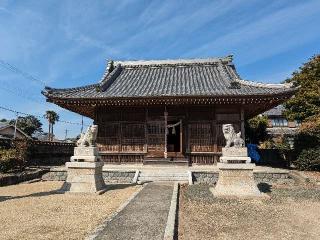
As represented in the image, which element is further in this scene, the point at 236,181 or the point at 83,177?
the point at 83,177

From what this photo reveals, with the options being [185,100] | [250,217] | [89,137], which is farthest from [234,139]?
[89,137]

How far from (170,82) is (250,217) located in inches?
591

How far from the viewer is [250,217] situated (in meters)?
8.52

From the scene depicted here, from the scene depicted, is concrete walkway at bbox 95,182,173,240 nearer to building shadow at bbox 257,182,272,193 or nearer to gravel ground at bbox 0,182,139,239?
gravel ground at bbox 0,182,139,239

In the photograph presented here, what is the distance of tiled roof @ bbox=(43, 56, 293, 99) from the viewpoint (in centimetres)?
1829

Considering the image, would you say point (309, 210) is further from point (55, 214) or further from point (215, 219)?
point (55, 214)

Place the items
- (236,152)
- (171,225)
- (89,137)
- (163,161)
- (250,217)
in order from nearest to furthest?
(171,225), (250,217), (236,152), (89,137), (163,161)

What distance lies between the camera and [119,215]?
791 cm

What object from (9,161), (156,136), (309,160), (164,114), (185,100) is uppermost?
(185,100)

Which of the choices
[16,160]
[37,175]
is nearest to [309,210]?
[37,175]

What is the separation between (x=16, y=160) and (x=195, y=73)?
48.0 feet

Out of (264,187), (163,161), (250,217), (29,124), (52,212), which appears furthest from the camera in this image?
(29,124)

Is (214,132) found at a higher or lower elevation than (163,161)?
higher

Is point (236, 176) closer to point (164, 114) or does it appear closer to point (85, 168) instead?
point (85, 168)
